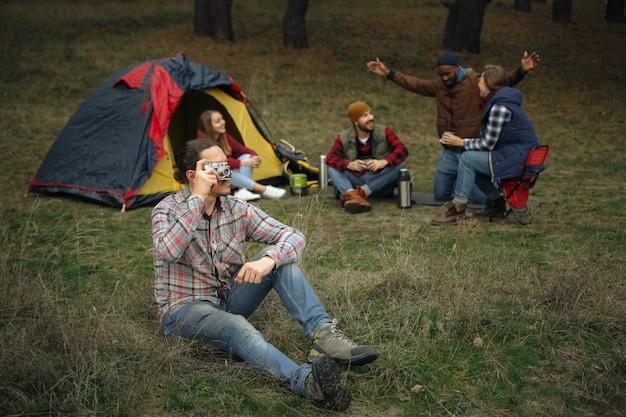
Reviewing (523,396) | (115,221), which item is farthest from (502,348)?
(115,221)

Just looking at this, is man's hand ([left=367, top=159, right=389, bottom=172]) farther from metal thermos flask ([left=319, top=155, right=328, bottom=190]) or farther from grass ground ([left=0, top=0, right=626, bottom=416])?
metal thermos flask ([left=319, top=155, right=328, bottom=190])

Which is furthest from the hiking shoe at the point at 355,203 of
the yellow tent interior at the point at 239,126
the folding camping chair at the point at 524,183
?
the yellow tent interior at the point at 239,126

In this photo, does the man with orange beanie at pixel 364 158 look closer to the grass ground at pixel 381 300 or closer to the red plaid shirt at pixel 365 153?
the red plaid shirt at pixel 365 153

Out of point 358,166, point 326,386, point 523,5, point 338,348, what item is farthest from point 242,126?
point 523,5

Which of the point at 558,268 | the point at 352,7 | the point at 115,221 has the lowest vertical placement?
the point at 115,221

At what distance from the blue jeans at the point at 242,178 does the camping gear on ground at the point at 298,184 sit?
43cm

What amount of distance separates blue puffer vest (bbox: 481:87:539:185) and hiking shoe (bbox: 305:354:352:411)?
155 inches

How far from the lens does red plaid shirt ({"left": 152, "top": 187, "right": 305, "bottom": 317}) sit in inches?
149

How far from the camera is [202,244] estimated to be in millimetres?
3912

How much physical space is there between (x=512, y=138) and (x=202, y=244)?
3.83 m

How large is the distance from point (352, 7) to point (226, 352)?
20227mm

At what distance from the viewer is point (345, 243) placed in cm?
634

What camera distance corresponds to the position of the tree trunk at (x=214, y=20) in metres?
17.5

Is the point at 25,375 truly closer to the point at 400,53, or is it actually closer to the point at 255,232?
the point at 255,232
